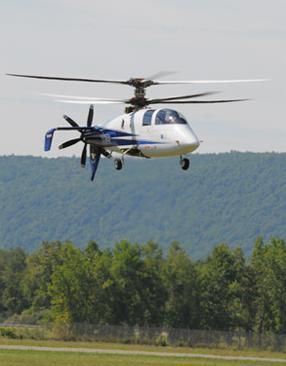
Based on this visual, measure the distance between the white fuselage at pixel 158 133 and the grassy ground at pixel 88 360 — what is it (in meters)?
30.9

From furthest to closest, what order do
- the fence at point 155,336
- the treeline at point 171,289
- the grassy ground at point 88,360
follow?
the treeline at point 171,289 < the fence at point 155,336 < the grassy ground at point 88,360

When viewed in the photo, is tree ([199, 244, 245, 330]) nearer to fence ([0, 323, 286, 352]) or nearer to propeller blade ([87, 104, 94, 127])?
fence ([0, 323, 286, 352])

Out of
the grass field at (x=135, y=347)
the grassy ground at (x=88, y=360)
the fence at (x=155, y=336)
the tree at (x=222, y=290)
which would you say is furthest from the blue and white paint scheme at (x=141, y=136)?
the tree at (x=222, y=290)

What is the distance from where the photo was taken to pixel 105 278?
6127 inches

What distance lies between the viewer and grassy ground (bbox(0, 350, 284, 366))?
9706cm

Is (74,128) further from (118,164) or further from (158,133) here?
(158,133)

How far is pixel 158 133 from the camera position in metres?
64.5

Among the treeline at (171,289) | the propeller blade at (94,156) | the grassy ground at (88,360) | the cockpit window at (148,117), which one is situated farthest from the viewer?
the treeline at (171,289)

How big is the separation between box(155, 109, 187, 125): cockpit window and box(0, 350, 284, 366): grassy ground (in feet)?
109

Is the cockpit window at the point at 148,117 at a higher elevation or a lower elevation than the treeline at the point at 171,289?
lower

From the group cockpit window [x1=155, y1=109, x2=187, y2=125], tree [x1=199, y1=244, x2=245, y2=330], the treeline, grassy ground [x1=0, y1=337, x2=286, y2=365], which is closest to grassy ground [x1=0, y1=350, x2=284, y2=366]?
grassy ground [x1=0, y1=337, x2=286, y2=365]

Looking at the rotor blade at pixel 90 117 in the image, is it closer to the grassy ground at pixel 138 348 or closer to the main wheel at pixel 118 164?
the main wheel at pixel 118 164

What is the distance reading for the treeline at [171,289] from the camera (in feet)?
506

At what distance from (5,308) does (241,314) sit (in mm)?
45785
